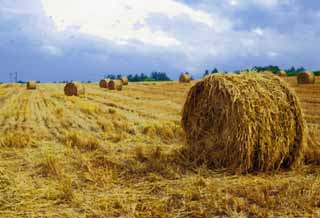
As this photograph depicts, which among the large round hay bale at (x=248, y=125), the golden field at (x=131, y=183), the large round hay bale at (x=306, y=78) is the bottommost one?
the golden field at (x=131, y=183)

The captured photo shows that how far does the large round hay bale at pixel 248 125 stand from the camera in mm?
6336

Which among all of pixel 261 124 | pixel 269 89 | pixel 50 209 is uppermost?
pixel 269 89

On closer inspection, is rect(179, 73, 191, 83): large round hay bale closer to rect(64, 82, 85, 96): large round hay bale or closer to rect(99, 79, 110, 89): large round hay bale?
rect(99, 79, 110, 89): large round hay bale

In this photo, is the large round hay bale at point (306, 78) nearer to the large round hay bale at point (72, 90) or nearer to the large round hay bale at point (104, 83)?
the large round hay bale at point (72, 90)


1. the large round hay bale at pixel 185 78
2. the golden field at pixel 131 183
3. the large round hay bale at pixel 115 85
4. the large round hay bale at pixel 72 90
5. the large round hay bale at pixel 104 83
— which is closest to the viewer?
the golden field at pixel 131 183

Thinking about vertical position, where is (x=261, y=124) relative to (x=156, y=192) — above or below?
above

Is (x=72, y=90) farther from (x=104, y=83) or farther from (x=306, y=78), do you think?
(x=306, y=78)

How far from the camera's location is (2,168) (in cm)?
661

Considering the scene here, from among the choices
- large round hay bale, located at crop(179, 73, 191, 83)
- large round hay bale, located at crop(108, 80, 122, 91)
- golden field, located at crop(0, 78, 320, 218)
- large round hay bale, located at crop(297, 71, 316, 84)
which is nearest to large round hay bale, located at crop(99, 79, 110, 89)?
large round hay bale, located at crop(108, 80, 122, 91)

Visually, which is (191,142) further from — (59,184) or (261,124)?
(59,184)

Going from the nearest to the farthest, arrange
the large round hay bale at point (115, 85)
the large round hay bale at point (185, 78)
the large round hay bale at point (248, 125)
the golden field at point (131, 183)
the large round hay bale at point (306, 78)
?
the golden field at point (131, 183) < the large round hay bale at point (248, 125) < the large round hay bale at point (306, 78) < the large round hay bale at point (115, 85) < the large round hay bale at point (185, 78)

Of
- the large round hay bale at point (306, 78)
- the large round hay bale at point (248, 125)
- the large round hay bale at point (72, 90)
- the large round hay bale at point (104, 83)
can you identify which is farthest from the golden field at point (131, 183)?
the large round hay bale at point (104, 83)

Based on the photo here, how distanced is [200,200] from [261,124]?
1.96m

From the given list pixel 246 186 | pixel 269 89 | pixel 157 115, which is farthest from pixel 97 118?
pixel 246 186
